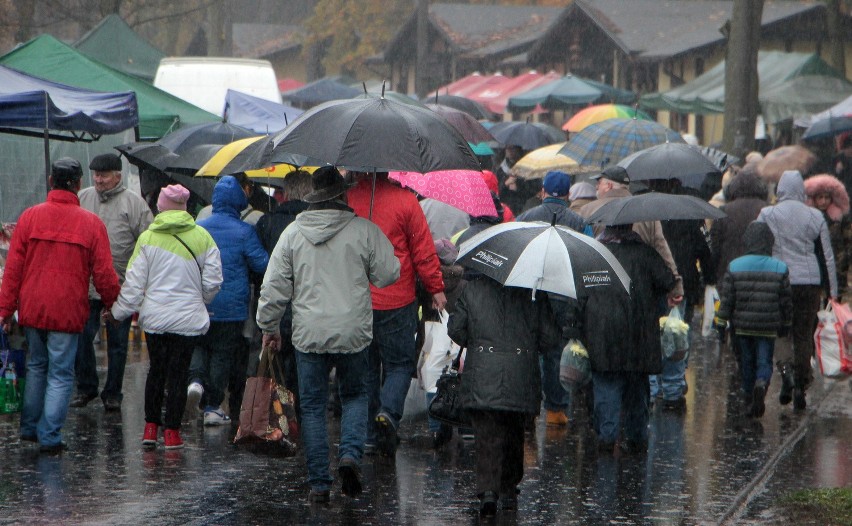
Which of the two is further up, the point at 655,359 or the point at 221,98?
the point at 221,98

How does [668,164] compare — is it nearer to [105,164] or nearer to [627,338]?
[627,338]

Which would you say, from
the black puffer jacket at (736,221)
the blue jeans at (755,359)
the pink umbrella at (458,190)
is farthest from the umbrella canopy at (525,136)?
the pink umbrella at (458,190)

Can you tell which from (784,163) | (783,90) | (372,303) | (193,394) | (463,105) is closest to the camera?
(372,303)

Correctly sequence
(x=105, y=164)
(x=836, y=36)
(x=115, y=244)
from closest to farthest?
1. (x=105, y=164)
2. (x=115, y=244)
3. (x=836, y=36)

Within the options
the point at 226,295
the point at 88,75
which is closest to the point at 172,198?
the point at 226,295

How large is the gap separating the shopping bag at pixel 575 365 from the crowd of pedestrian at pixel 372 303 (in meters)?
0.13

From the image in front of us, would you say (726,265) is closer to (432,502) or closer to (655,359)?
(655,359)

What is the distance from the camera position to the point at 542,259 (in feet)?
21.3

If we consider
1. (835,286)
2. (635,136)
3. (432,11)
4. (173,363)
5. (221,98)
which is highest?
(432,11)

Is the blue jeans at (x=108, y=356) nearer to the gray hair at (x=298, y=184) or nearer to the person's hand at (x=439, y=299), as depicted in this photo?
the gray hair at (x=298, y=184)

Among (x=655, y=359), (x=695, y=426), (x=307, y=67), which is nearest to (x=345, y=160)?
(x=655, y=359)

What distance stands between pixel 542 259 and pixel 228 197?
110 inches

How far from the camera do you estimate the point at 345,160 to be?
266 inches

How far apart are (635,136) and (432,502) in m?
6.63
